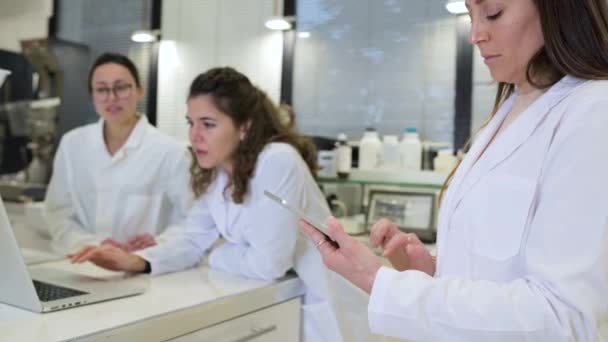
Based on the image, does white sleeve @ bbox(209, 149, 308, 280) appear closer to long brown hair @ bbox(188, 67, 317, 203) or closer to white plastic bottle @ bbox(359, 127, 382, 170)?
long brown hair @ bbox(188, 67, 317, 203)

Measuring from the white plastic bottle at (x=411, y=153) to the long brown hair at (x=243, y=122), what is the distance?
0.73 m

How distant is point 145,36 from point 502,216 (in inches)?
79.1

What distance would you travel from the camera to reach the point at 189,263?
1.36m

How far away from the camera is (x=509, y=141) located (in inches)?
29.2

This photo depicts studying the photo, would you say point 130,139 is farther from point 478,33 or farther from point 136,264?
point 478,33

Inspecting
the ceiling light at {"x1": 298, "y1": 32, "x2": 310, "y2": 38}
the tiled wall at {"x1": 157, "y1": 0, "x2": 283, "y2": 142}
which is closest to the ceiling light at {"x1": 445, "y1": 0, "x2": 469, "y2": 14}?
the ceiling light at {"x1": 298, "y1": 32, "x2": 310, "y2": 38}

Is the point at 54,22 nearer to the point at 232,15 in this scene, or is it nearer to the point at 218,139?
the point at 232,15

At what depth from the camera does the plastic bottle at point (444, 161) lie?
78.8 inches

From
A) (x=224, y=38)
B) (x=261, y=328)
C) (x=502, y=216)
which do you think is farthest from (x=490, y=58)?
(x=224, y=38)

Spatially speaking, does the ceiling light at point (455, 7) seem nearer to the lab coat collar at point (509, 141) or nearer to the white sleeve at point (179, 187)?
the white sleeve at point (179, 187)

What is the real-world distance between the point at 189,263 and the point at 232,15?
4.61 ft

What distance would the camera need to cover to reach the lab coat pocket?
666mm

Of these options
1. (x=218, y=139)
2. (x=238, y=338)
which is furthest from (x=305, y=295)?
(x=218, y=139)

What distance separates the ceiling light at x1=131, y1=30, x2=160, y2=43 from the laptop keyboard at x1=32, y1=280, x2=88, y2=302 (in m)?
1.45
